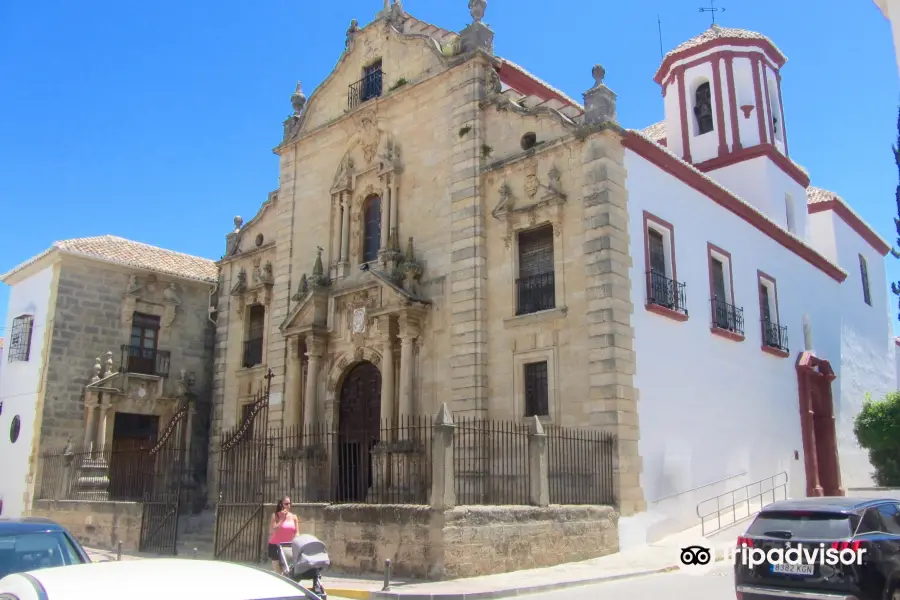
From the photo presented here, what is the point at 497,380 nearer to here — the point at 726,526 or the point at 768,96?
the point at 726,526

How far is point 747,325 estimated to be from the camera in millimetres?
19766

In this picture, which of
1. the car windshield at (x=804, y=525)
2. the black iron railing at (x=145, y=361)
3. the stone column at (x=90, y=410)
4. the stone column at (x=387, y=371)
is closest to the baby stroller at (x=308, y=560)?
the car windshield at (x=804, y=525)

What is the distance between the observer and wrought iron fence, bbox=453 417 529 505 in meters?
14.5

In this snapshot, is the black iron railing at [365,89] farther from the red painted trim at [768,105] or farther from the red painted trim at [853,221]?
the red painted trim at [853,221]

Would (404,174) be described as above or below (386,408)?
above

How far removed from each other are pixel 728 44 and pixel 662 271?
11.9 metres

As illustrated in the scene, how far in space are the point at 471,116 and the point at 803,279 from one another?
12.2m

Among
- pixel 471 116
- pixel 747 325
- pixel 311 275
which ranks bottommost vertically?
pixel 747 325

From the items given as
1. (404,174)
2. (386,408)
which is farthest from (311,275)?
(386,408)

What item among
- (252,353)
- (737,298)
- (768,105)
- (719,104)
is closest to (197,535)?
(252,353)

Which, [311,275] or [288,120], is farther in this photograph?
[288,120]

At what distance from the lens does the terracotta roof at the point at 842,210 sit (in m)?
27.5

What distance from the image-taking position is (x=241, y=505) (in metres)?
14.4

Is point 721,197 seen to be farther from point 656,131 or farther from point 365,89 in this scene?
point 656,131
